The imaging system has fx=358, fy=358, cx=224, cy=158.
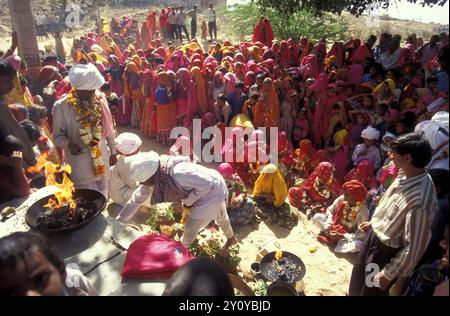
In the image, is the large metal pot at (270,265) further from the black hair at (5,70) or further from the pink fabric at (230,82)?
the pink fabric at (230,82)

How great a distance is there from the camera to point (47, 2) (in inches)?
1053

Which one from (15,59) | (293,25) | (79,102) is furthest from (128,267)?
(293,25)

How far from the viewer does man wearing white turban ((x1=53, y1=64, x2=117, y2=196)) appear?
3.82 meters

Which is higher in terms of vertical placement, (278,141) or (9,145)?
(9,145)

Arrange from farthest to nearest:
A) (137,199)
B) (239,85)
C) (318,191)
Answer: (239,85) < (318,191) < (137,199)

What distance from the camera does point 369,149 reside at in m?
5.77

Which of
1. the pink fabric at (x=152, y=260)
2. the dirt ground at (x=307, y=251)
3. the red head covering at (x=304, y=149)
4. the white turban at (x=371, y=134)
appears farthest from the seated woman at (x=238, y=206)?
the pink fabric at (x=152, y=260)

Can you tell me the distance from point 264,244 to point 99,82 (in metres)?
2.92

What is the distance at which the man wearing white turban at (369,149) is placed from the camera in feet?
18.7

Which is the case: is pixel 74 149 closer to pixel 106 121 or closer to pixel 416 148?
pixel 106 121

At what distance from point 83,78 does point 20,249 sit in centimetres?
245

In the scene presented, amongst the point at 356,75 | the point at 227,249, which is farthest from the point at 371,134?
the point at 356,75
